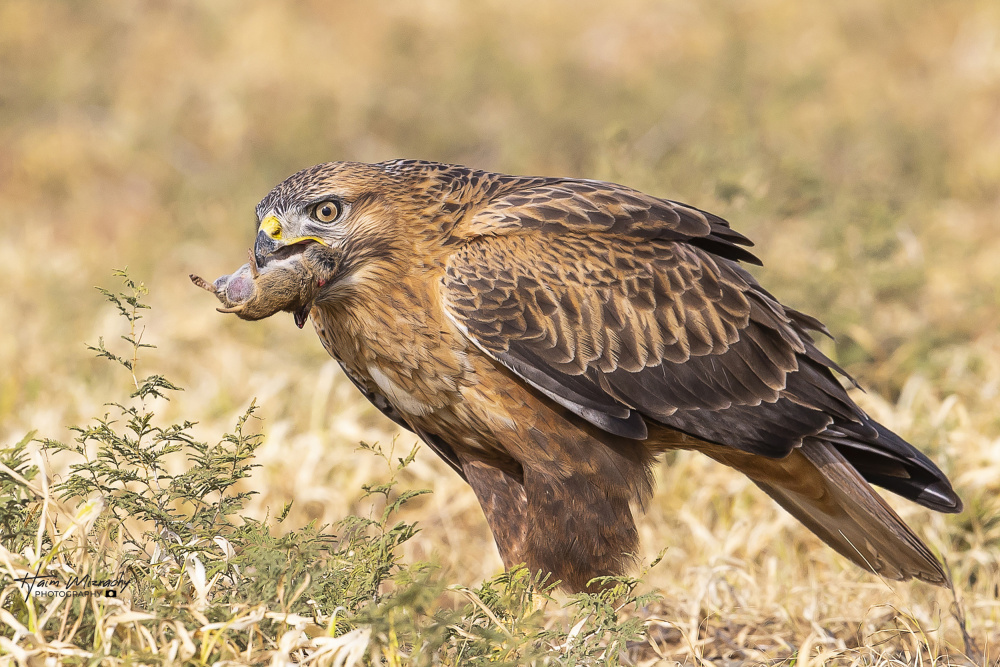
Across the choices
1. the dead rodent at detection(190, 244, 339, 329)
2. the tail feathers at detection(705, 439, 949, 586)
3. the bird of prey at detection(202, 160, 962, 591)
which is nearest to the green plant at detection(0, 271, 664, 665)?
the dead rodent at detection(190, 244, 339, 329)

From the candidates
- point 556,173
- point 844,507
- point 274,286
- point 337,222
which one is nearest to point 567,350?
point 337,222

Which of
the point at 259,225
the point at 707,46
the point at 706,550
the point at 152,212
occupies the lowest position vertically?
the point at 706,550

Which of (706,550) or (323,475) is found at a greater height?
(323,475)

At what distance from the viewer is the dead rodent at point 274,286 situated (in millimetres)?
3115

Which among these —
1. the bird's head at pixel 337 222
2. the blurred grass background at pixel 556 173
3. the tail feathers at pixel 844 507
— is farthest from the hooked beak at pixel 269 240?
the tail feathers at pixel 844 507

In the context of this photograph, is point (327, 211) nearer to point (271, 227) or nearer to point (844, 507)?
point (271, 227)

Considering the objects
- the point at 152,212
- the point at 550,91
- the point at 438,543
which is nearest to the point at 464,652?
the point at 438,543

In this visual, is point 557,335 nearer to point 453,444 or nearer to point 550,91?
point 453,444

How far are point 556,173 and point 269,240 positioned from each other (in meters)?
6.39

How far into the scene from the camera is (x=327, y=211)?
338 centimetres

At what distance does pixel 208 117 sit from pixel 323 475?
6.53 metres

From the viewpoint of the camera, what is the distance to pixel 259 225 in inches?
131

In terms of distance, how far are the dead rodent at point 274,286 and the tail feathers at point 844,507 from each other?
1.64 metres

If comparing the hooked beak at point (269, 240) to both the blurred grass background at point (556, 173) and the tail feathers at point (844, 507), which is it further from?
the tail feathers at point (844, 507)
